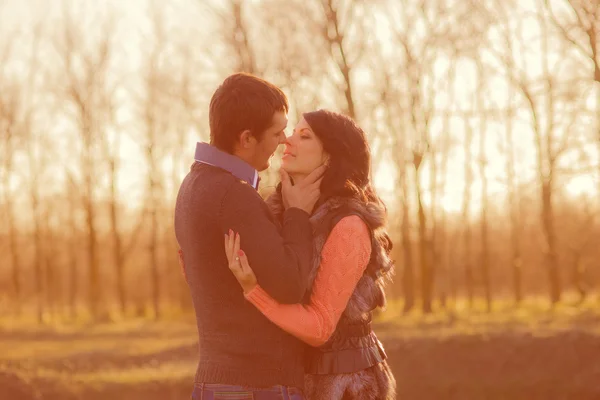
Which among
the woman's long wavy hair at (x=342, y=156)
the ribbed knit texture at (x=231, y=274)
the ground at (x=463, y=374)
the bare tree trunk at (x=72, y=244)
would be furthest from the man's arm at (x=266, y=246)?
the bare tree trunk at (x=72, y=244)

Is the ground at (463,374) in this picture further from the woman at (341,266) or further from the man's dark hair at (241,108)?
the man's dark hair at (241,108)

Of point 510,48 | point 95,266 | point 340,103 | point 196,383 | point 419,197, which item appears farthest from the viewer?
point 95,266

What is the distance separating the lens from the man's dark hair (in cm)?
347

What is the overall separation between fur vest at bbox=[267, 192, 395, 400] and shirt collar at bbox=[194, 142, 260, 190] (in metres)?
0.39

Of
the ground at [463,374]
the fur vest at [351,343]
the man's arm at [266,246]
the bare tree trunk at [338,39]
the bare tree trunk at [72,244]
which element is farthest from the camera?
the bare tree trunk at [72,244]

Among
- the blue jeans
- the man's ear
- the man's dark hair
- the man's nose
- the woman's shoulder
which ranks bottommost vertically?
the blue jeans

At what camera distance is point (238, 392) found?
3.47 m

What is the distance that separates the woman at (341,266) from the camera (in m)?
3.67

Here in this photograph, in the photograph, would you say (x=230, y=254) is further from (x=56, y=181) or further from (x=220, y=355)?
(x=56, y=181)

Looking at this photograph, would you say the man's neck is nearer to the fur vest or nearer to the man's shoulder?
the man's shoulder

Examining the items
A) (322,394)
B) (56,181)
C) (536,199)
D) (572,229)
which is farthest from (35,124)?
(322,394)

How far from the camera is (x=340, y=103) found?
79.6ft

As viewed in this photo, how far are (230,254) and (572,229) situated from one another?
42.2 meters

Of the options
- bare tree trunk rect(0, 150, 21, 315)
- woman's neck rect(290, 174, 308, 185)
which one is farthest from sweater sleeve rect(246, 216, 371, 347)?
bare tree trunk rect(0, 150, 21, 315)
